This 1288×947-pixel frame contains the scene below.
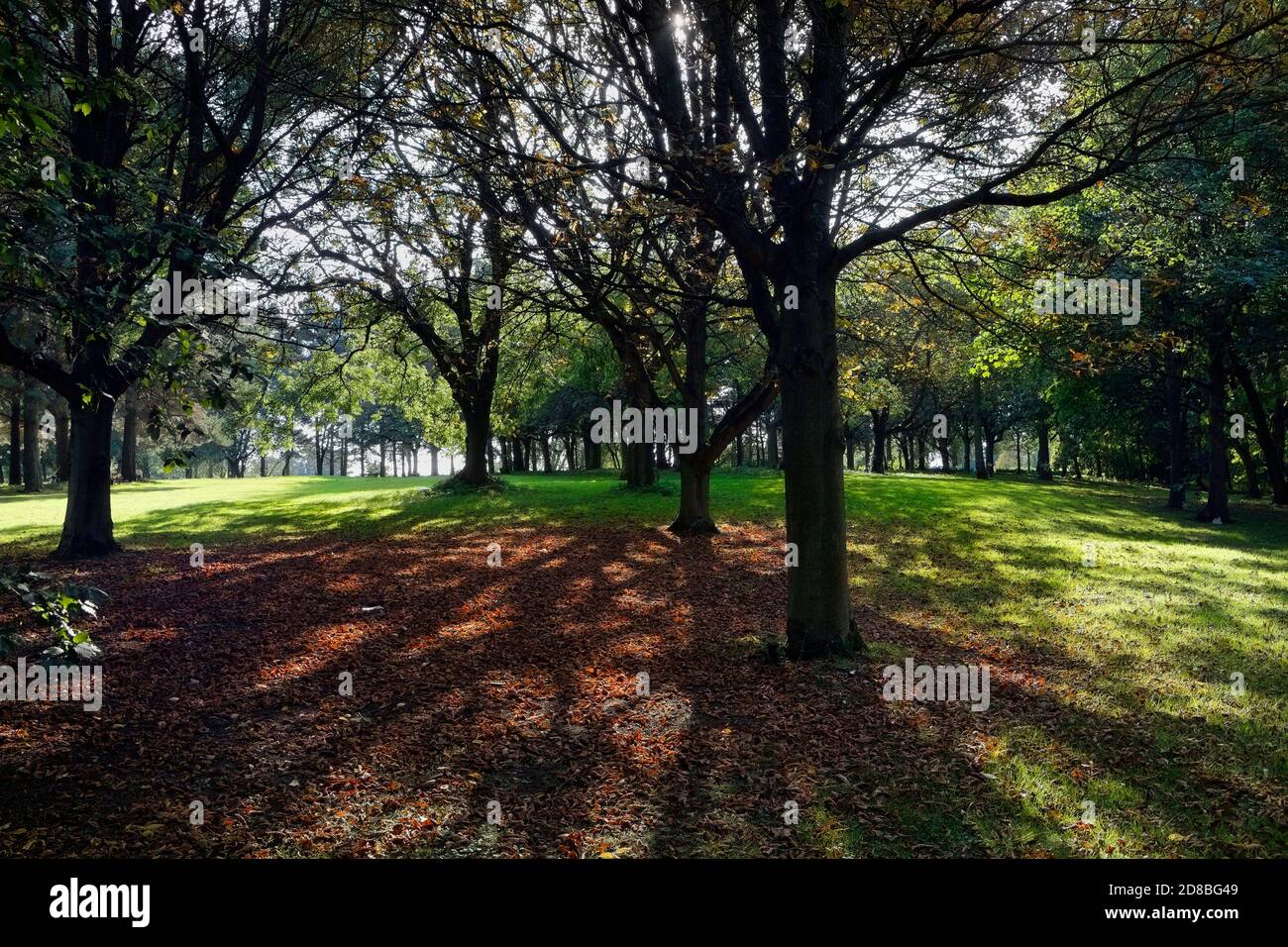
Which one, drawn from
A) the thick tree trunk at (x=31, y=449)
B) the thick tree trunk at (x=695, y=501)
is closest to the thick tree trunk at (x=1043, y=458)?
the thick tree trunk at (x=695, y=501)

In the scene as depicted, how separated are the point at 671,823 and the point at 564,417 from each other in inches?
1556

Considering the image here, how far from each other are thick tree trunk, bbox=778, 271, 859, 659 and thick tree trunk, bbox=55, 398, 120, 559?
13.2 m

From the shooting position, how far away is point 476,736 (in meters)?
5.76

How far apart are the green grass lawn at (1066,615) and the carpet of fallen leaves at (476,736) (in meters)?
0.43

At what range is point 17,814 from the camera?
4340 mm

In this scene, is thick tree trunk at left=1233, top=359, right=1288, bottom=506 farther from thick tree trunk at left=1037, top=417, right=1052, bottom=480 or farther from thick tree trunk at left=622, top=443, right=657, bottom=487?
thick tree trunk at left=622, top=443, right=657, bottom=487

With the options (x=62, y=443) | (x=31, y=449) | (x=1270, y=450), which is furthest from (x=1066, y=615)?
(x=62, y=443)

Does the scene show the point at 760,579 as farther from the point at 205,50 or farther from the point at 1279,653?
the point at 205,50

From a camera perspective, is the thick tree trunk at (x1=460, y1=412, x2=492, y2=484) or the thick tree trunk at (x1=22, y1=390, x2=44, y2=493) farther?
the thick tree trunk at (x1=22, y1=390, x2=44, y2=493)

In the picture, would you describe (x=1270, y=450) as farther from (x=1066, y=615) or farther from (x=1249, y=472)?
(x=1066, y=615)

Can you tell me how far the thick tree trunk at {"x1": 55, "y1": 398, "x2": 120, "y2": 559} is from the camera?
13.5 metres

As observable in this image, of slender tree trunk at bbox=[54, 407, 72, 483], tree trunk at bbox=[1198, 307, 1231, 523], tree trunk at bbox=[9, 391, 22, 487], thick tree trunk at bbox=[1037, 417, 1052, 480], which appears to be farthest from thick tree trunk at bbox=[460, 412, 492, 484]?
thick tree trunk at bbox=[1037, 417, 1052, 480]

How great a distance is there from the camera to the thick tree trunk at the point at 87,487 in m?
13.5

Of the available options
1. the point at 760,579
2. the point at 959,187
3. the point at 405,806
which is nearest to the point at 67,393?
the point at 405,806
